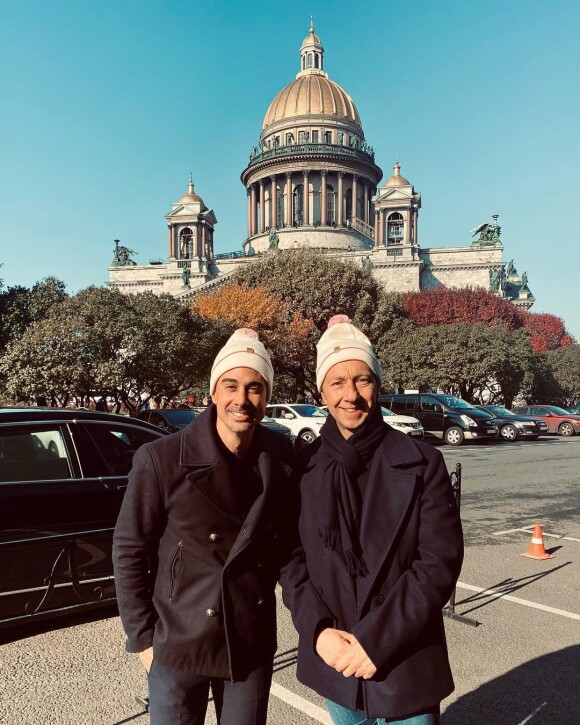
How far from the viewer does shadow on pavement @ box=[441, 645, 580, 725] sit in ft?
11.8

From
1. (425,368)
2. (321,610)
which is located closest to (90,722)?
(321,610)

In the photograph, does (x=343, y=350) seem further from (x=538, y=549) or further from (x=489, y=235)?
(x=489, y=235)

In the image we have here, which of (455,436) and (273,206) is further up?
(273,206)

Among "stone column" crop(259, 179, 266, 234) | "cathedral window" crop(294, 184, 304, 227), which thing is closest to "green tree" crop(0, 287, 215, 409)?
"cathedral window" crop(294, 184, 304, 227)

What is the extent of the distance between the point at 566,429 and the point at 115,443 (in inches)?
1144

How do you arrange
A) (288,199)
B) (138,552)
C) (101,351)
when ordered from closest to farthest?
(138,552) < (101,351) < (288,199)

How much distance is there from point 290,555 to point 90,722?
214 cm

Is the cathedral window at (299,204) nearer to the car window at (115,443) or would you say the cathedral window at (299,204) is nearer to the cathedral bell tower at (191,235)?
the cathedral bell tower at (191,235)

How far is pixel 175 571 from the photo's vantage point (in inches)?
87.5

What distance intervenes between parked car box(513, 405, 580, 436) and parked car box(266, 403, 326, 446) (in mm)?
13987

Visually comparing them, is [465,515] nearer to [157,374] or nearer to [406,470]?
[406,470]

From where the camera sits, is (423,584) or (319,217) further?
(319,217)

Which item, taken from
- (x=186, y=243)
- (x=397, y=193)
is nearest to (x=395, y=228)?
(x=397, y=193)

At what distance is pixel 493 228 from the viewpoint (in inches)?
2753
